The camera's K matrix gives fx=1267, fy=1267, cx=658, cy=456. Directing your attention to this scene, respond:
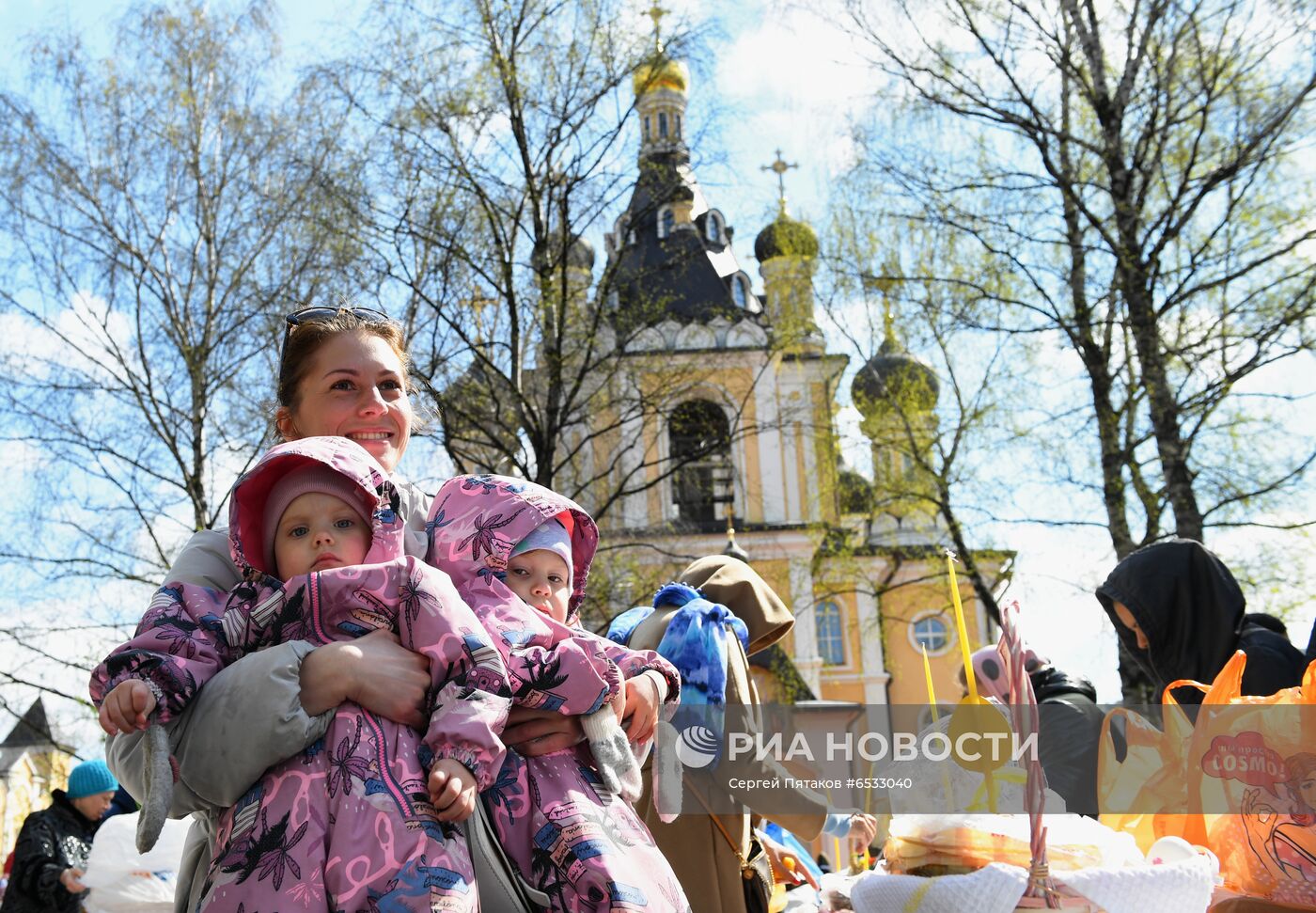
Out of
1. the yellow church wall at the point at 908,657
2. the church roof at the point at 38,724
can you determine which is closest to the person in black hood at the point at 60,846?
the church roof at the point at 38,724

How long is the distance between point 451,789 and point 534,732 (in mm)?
317

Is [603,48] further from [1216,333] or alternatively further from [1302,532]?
[1302,532]

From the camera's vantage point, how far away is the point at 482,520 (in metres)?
2.63

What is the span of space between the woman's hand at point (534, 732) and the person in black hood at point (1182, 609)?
3.25 meters

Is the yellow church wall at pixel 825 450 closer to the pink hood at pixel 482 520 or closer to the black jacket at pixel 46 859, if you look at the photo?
the black jacket at pixel 46 859

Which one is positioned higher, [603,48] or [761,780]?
[603,48]

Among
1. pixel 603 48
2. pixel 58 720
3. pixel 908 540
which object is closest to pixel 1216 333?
pixel 603 48

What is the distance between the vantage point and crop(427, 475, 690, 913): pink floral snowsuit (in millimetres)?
2254

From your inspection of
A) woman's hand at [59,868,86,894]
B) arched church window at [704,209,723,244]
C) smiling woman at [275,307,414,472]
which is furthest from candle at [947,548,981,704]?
arched church window at [704,209,723,244]

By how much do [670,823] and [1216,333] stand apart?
8.85 metres

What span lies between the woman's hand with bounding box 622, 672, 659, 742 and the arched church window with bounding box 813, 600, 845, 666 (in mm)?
37800

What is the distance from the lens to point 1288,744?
10.5ft

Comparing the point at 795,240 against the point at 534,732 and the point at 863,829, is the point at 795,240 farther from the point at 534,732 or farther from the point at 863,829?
the point at 534,732

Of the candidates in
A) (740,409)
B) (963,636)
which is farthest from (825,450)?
(963,636)
